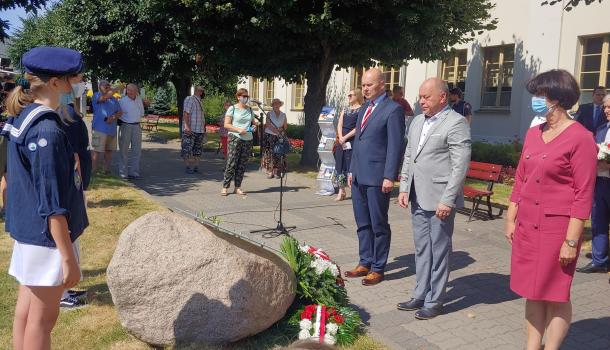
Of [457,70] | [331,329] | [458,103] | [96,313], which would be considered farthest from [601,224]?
Answer: [457,70]

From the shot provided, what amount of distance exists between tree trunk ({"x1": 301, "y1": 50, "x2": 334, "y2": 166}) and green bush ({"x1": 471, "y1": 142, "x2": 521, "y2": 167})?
14.5 feet

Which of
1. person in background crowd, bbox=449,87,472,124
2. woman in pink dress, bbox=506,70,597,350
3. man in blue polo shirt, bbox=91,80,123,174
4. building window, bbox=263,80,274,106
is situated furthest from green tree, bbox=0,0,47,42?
building window, bbox=263,80,274,106

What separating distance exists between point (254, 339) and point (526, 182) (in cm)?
224

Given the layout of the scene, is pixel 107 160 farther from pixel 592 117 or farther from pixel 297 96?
pixel 297 96

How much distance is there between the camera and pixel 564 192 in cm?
330

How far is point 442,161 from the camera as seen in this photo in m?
4.45

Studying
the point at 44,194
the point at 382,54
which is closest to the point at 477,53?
the point at 382,54

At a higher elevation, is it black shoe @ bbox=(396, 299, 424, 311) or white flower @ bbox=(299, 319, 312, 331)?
white flower @ bbox=(299, 319, 312, 331)

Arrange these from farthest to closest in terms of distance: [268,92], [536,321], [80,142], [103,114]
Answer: [268,92] < [103,114] < [80,142] < [536,321]

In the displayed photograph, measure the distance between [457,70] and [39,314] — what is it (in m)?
18.4

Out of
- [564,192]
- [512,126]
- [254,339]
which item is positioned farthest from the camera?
[512,126]

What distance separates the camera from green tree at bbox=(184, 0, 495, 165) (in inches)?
430

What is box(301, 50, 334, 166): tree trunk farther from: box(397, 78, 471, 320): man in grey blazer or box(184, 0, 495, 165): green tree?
box(397, 78, 471, 320): man in grey blazer

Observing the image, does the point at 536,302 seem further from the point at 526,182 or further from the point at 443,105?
the point at 443,105
